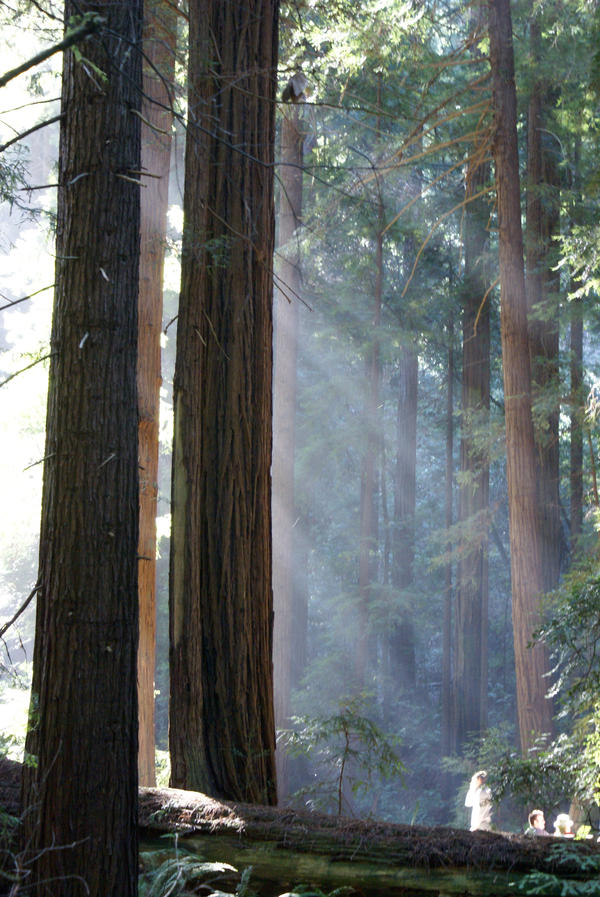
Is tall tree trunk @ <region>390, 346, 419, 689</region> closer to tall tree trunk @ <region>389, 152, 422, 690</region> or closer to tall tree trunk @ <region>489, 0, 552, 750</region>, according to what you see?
tall tree trunk @ <region>389, 152, 422, 690</region>

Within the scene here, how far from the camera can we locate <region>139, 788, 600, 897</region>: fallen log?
130 inches

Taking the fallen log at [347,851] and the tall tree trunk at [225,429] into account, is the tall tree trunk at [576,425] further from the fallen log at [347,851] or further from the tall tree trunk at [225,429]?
the fallen log at [347,851]

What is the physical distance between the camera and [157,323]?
354 inches

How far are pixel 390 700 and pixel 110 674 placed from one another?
25283 mm

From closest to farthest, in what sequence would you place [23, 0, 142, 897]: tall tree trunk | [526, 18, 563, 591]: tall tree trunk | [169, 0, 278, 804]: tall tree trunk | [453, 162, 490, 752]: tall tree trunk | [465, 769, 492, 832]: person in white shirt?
[23, 0, 142, 897]: tall tree trunk < [169, 0, 278, 804]: tall tree trunk < [465, 769, 492, 832]: person in white shirt < [526, 18, 563, 591]: tall tree trunk < [453, 162, 490, 752]: tall tree trunk

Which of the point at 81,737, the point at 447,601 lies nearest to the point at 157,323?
the point at 81,737

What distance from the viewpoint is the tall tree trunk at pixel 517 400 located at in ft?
36.6

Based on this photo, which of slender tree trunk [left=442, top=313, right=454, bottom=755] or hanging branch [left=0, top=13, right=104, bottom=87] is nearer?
hanging branch [left=0, top=13, right=104, bottom=87]

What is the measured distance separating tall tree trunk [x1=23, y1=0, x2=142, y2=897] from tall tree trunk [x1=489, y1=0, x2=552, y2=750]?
859 centimetres

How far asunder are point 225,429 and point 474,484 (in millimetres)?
12477

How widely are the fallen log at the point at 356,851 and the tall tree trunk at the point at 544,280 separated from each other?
10999 millimetres

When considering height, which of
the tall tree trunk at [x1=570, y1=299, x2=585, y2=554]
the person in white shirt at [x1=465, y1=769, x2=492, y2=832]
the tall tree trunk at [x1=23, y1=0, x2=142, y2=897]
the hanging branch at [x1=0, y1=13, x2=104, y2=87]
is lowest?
the person in white shirt at [x1=465, y1=769, x2=492, y2=832]

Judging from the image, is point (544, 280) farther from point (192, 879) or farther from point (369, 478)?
point (192, 879)

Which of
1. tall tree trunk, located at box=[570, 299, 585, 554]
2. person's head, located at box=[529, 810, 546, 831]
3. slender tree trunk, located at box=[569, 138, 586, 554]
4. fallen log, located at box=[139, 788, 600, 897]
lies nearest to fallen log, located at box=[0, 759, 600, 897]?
fallen log, located at box=[139, 788, 600, 897]
